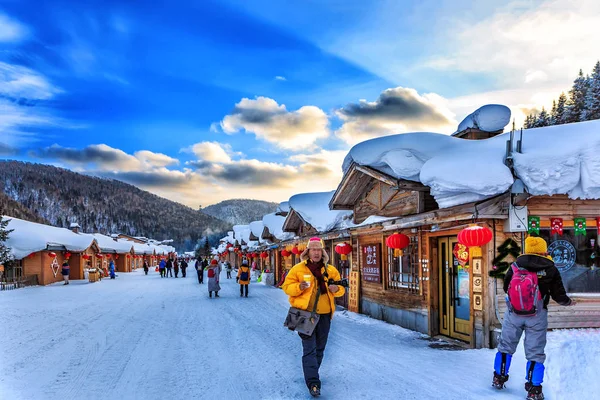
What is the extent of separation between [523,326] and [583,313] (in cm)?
323

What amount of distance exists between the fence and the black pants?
26577 mm

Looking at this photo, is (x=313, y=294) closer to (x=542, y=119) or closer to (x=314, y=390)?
(x=314, y=390)

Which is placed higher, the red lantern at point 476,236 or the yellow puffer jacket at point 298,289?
the red lantern at point 476,236

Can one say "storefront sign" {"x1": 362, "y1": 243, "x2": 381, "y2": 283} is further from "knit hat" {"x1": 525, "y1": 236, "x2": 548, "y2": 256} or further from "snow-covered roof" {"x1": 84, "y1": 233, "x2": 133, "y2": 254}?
"snow-covered roof" {"x1": 84, "y1": 233, "x2": 133, "y2": 254}

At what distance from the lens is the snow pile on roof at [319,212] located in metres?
16.8

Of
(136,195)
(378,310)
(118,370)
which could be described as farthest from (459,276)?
(136,195)

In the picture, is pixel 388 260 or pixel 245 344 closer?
pixel 245 344

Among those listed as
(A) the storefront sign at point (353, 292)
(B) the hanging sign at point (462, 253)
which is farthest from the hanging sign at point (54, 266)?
(B) the hanging sign at point (462, 253)

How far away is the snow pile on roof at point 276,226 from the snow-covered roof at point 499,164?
660 inches

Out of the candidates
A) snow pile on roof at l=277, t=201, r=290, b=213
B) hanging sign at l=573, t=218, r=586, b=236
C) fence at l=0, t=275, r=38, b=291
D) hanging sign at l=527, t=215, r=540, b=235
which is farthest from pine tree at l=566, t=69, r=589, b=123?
fence at l=0, t=275, r=38, b=291

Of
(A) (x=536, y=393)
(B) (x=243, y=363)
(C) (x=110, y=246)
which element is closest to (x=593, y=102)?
(A) (x=536, y=393)

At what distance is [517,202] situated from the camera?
7.68m

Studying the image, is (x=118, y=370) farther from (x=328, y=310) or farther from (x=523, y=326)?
(x=523, y=326)

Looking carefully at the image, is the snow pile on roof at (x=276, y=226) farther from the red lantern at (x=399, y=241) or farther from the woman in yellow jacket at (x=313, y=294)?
the woman in yellow jacket at (x=313, y=294)
